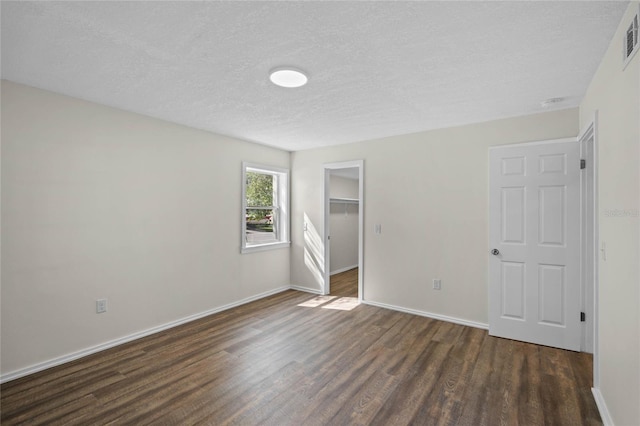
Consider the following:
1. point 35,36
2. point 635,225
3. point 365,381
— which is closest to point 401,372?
point 365,381

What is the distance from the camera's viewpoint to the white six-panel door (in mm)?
2961

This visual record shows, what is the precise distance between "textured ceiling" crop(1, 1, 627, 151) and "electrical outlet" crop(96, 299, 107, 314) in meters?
1.97

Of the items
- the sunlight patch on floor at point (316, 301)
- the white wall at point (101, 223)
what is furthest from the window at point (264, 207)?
the sunlight patch on floor at point (316, 301)

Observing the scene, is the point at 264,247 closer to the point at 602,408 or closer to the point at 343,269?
the point at 343,269

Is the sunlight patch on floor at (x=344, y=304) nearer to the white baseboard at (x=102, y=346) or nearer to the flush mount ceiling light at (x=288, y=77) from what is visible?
the white baseboard at (x=102, y=346)

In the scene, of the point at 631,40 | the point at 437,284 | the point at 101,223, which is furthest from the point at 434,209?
the point at 101,223

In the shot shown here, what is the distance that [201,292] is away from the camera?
391 centimetres

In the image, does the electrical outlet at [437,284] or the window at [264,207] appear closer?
the electrical outlet at [437,284]

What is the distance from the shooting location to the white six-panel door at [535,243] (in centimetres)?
296

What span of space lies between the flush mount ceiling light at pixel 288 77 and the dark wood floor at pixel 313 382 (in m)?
2.43

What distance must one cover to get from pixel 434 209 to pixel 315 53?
2597 millimetres

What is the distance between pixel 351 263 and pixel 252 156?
12.5 feet

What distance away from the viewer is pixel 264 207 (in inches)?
197

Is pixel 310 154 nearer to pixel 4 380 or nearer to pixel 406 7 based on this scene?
pixel 406 7
